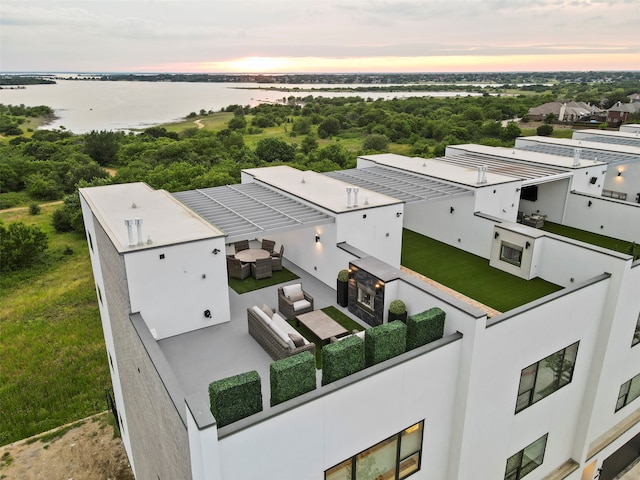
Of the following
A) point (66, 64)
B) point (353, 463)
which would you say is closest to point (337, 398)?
point (353, 463)

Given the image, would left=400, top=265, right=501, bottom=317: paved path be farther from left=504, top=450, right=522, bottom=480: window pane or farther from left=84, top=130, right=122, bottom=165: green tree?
left=84, top=130, right=122, bottom=165: green tree

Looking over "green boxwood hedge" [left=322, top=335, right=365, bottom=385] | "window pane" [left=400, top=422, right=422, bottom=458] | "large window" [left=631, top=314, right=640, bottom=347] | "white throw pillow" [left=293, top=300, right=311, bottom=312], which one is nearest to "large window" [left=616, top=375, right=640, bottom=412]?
"large window" [left=631, top=314, right=640, bottom=347]

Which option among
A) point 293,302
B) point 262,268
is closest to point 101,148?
point 262,268

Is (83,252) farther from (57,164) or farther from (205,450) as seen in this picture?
(205,450)

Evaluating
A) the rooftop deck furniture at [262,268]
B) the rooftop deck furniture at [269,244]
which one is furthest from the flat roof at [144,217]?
the rooftop deck furniture at [269,244]

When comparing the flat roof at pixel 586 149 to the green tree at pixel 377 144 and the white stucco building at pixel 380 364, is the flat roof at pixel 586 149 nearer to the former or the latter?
the white stucco building at pixel 380 364

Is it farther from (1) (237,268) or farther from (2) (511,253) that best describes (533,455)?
(1) (237,268)
